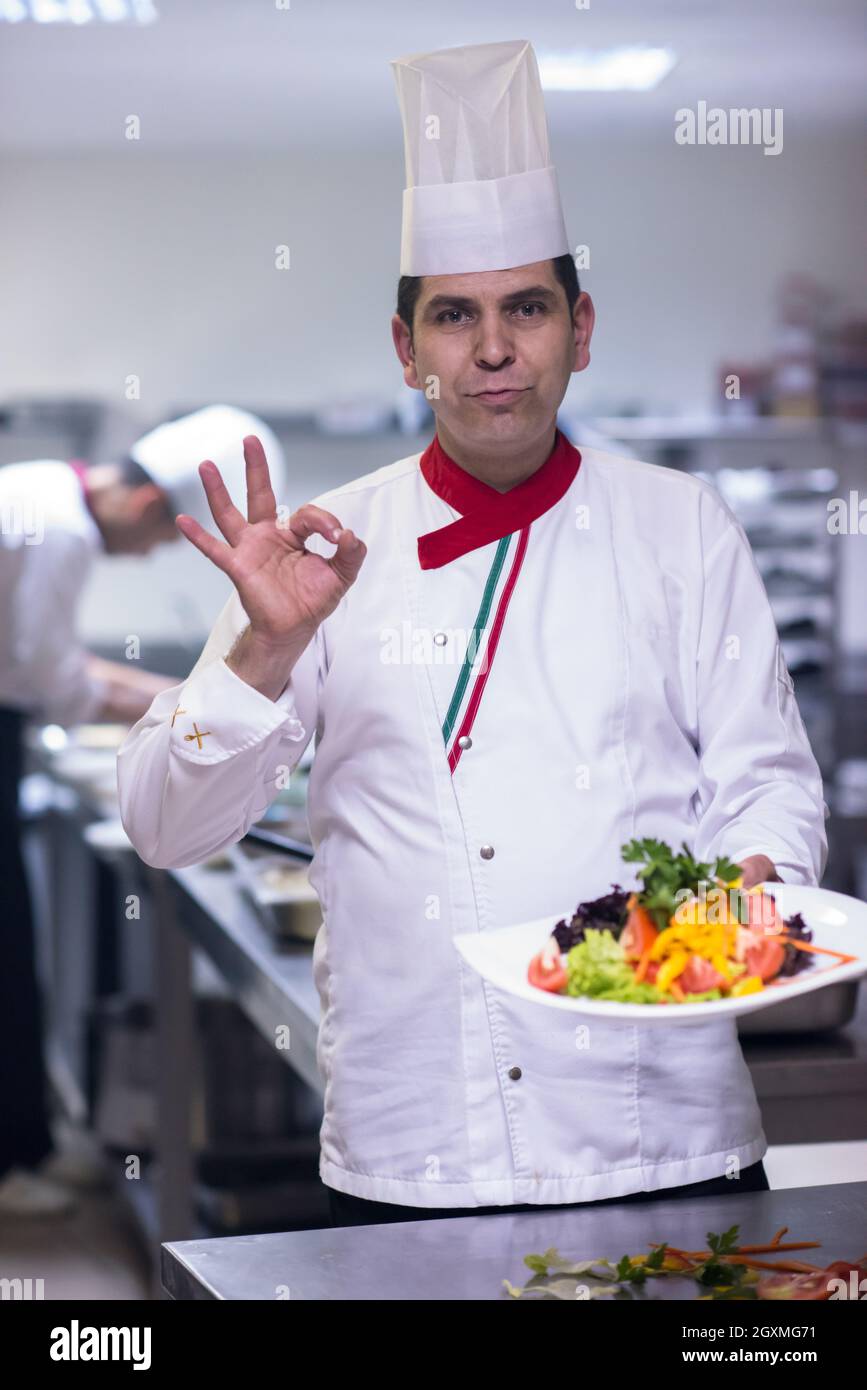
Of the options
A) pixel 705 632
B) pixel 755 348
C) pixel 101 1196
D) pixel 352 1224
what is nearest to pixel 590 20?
pixel 755 348

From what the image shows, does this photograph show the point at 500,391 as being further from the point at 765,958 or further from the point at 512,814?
the point at 765,958

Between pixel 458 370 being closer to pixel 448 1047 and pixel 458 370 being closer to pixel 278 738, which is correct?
pixel 278 738

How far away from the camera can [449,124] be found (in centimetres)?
167

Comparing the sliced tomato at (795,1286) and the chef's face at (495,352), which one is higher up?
the chef's face at (495,352)

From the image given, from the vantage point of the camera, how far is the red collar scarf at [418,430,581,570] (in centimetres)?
162

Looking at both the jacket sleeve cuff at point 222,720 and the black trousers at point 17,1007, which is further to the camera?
the black trousers at point 17,1007

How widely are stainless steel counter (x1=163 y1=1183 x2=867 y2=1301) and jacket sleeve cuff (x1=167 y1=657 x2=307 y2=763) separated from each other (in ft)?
1.38

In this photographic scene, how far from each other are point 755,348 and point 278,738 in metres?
5.32

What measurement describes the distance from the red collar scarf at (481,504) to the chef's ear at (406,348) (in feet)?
0.29

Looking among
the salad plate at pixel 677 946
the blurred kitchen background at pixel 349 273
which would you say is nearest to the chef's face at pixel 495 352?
the salad plate at pixel 677 946

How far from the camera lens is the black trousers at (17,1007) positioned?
3.67m

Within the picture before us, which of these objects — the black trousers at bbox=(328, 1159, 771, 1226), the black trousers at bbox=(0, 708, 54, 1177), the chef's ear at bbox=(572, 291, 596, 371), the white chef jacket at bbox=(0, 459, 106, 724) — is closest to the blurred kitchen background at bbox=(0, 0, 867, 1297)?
the black trousers at bbox=(0, 708, 54, 1177)

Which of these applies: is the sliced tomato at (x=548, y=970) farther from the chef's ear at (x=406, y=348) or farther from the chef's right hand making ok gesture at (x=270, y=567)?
the chef's ear at (x=406, y=348)

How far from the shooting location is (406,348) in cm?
164
